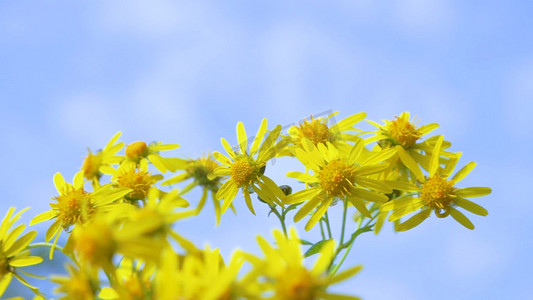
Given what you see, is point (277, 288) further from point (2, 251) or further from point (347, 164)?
point (2, 251)

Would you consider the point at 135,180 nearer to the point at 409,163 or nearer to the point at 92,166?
the point at 92,166

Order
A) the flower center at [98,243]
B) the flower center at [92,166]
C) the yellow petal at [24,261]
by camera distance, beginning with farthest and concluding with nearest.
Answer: the flower center at [92,166] < the yellow petal at [24,261] < the flower center at [98,243]

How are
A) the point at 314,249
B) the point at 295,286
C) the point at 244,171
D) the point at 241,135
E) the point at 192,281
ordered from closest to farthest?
the point at 192,281, the point at 295,286, the point at 314,249, the point at 244,171, the point at 241,135

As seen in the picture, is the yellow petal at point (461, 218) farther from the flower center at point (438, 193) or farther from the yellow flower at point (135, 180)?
the yellow flower at point (135, 180)

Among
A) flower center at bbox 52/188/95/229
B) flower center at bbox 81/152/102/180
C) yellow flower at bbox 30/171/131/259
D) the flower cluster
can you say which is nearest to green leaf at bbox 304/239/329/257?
the flower cluster

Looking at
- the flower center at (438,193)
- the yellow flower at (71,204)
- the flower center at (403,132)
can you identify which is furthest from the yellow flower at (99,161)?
the flower center at (438,193)

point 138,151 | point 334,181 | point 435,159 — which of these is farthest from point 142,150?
point 435,159
